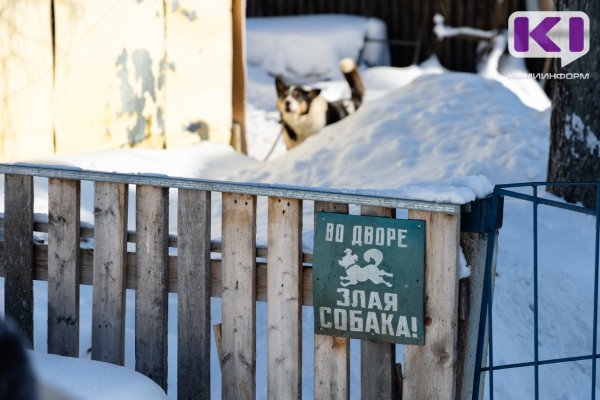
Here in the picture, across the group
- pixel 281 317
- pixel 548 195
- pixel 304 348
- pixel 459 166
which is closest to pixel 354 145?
pixel 459 166

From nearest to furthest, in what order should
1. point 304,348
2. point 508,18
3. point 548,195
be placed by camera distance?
1. point 304,348
2. point 548,195
3. point 508,18

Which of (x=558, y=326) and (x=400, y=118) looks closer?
(x=558, y=326)

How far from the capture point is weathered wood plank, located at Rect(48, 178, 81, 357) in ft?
12.5

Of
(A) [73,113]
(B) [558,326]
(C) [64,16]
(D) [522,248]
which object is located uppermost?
(C) [64,16]

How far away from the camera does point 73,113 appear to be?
8.35m

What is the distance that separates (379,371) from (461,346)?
0.30 m

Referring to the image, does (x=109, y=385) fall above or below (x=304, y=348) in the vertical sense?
above

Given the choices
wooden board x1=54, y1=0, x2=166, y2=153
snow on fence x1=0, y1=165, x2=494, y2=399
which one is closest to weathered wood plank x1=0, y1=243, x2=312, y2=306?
snow on fence x1=0, y1=165, x2=494, y2=399

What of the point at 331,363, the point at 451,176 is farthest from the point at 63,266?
the point at 451,176

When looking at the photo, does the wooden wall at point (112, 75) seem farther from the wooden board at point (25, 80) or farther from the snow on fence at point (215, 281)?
the snow on fence at point (215, 281)

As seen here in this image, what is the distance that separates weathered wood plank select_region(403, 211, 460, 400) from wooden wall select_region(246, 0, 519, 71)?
1490 centimetres

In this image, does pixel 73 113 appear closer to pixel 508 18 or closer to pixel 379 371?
pixel 379 371

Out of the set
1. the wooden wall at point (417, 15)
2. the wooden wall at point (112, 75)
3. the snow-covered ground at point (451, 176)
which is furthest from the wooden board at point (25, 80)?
the wooden wall at point (417, 15)

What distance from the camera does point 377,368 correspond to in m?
3.49
